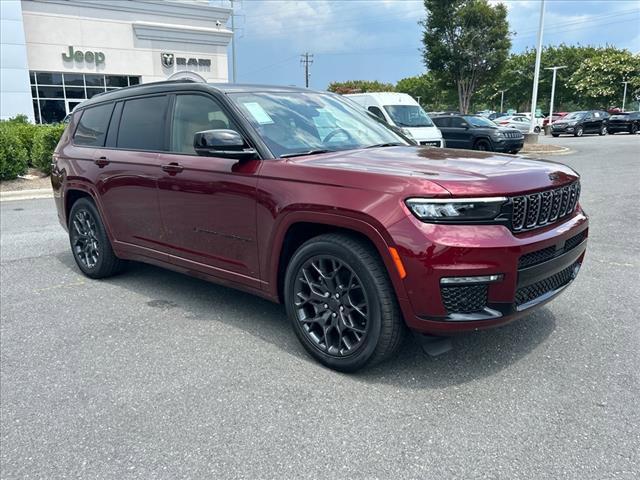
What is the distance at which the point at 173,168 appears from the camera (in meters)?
4.17

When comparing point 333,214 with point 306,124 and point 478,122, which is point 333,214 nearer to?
point 306,124

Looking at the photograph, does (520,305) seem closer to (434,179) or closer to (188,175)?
(434,179)

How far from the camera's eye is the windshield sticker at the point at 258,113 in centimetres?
385

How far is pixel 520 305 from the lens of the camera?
303 cm

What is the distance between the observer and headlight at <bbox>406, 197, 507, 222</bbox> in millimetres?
2840

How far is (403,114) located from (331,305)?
1303cm

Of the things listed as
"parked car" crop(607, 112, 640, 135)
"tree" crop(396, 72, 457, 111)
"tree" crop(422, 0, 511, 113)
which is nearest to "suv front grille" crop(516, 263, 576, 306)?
"tree" crop(422, 0, 511, 113)

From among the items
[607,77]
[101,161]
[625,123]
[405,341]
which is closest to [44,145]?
[101,161]

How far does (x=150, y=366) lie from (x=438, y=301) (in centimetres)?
190

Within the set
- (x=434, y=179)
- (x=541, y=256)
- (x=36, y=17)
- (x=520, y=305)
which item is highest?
(x=36, y=17)

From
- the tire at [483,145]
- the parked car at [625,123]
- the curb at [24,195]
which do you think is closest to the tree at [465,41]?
the parked car at [625,123]

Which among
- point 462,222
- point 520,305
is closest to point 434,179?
point 462,222

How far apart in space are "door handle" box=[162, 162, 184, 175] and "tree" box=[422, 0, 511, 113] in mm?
28363

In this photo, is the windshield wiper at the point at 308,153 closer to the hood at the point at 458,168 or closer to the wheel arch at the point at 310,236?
the hood at the point at 458,168
